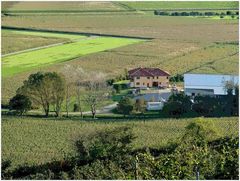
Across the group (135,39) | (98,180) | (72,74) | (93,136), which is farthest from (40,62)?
(98,180)

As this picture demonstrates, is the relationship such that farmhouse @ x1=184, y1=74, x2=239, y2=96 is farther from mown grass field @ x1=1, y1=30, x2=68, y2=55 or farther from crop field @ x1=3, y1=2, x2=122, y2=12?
crop field @ x1=3, y1=2, x2=122, y2=12

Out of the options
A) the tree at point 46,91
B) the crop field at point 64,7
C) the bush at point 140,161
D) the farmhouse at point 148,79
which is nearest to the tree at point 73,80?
the tree at point 46,91

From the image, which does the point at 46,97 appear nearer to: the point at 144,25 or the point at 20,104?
the point at 20,104

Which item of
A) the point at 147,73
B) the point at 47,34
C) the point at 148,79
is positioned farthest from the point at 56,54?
the point at 148,79

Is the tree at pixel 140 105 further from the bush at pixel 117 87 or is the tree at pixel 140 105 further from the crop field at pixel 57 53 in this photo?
the crop field at pixel 57 53

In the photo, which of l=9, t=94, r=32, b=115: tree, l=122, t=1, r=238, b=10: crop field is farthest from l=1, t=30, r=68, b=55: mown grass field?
l=122, t=1, r=238, b=10: crop field

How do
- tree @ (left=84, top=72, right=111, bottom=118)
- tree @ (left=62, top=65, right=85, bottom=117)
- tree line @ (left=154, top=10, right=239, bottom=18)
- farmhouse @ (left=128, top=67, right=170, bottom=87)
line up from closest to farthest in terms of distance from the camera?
tree @ (left=84, top=72, right=111, bottom=118), tree @ (left=62, top=65, right=85, bottom=117), farmhouse @ (left=128, top=67, right=170, bottom=87), tree line @ (left=154, top=10, right=239, bottom=18)
